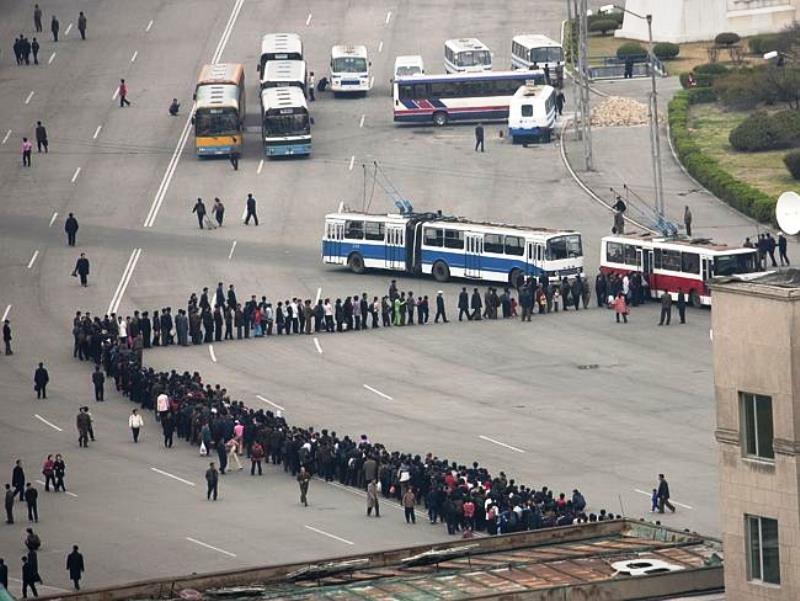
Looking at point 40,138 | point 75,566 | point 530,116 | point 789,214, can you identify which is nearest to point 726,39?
point 530,116

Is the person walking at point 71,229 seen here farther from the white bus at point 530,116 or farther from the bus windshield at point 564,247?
the white bus at point 530,116

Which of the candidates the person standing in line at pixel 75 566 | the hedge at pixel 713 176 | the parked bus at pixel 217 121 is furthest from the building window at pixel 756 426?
the parked bus at pixel 217 121

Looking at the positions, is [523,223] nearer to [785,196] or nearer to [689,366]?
[689,366]

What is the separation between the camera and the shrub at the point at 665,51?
11725 centimetres

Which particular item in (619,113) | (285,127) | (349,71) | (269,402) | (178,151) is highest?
(349,71)

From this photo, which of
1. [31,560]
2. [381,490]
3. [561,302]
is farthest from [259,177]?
[31,560]

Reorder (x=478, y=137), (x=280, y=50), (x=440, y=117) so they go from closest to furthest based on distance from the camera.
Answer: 1. (x=478, y=137)
2. (x=440, y=117)
3. (x=280, y=50)

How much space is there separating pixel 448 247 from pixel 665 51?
116 feet

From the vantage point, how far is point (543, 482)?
198 ft

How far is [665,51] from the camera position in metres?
117

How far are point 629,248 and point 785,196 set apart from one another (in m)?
33.2

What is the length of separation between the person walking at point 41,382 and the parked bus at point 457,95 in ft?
125

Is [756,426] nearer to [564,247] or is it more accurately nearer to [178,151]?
[564,247]

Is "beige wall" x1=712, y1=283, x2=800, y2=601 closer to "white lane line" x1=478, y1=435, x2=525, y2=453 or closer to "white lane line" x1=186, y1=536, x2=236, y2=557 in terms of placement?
"white lane line" x1=186, y1=536, x2=236, y2=557
